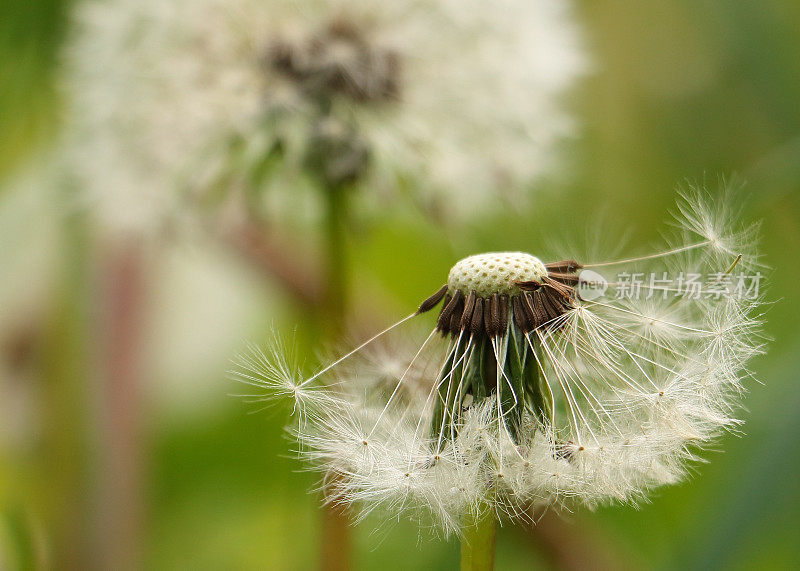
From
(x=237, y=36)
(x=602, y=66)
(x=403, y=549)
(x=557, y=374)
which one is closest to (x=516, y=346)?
(x=557, y=374)

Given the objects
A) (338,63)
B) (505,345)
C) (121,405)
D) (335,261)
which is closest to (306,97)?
(338,63)

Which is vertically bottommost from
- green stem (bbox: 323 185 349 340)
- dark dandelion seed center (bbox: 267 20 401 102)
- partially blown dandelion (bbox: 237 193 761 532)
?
partially blown dandelion (bbox: 237 193 761 532)

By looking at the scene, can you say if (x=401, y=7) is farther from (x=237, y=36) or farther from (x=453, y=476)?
(x=453, y=476)

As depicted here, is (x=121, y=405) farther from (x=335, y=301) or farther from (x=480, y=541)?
(x=480, y=541)

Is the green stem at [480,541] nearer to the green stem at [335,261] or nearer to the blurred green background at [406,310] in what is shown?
the blurred green background at [406,310]

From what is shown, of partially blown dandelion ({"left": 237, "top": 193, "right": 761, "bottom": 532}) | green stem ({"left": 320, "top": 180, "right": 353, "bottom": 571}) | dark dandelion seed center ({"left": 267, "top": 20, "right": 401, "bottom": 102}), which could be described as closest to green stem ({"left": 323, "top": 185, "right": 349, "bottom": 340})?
green stem ({"left": 320, "top": 180, "right": 353, "bottom": 571})

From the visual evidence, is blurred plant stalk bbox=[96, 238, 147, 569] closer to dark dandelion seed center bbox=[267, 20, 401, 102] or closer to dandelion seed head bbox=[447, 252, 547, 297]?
dark dandelion seed center bbox=[267, 20, 401, 102]

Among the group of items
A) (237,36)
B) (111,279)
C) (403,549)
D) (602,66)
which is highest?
(602,66)

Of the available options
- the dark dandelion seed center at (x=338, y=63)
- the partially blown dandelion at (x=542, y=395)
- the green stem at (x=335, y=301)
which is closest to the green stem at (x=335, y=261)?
the green stem at (x=335, y=301)
